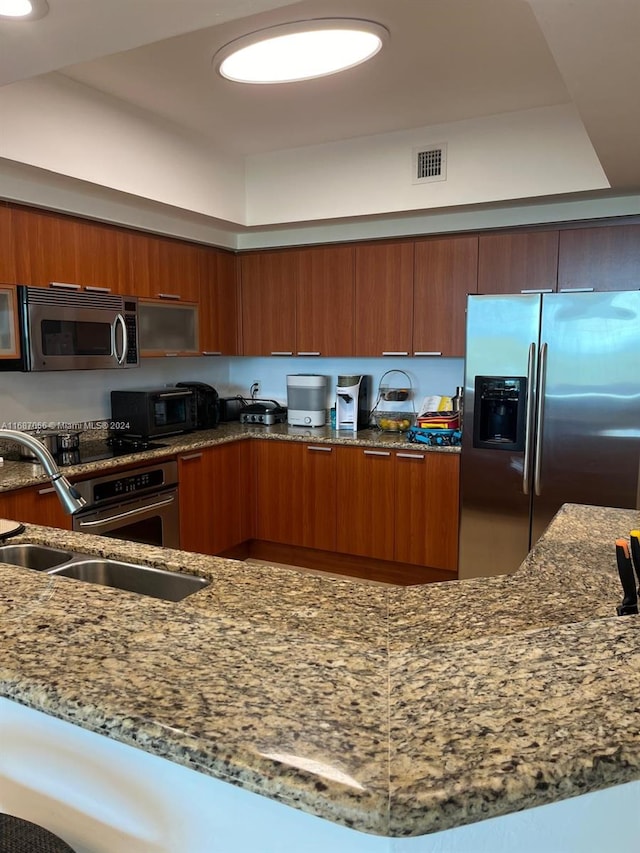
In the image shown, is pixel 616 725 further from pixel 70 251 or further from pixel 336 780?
pixel 70 251

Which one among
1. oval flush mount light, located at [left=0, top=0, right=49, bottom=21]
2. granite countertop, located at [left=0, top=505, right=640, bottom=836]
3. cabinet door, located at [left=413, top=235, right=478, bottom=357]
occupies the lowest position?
granite countertop, located at [left=0, top=505, right=640, bottom=836]

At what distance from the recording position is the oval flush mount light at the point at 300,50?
228cm

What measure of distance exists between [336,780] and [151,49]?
2704 millimetres

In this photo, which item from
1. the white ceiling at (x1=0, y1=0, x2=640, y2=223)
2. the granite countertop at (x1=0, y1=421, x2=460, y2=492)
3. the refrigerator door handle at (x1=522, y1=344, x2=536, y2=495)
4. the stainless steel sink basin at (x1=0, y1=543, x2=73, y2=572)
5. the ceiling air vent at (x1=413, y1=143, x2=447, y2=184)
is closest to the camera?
the white ceiling at (x1=0, y1=0, x2=640, y2=223)

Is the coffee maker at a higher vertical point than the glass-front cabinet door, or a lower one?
lower

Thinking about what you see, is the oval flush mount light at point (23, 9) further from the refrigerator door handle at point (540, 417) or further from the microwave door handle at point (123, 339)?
the refrigerator door handle at point (540, 417)

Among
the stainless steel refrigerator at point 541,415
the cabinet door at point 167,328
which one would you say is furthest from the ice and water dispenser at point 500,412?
the cabinet door at point 167,328

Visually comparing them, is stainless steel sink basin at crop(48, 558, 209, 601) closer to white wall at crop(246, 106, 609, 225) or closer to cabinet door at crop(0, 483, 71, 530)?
cabinet door at crop(0, 483, 71, 530)

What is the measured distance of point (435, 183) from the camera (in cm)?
349

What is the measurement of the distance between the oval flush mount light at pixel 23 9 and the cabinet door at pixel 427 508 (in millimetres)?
2760

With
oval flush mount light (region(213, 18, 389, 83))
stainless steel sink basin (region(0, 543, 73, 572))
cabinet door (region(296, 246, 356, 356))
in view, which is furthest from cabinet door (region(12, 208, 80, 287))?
stainless steel sink basin (region(0, 543, 73, 572))

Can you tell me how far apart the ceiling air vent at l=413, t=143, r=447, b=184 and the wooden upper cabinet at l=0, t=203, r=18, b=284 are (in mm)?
2151

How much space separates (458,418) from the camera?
384 cm

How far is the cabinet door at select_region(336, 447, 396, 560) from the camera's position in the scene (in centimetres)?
376
